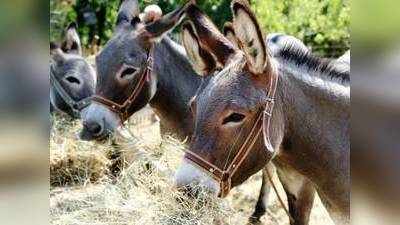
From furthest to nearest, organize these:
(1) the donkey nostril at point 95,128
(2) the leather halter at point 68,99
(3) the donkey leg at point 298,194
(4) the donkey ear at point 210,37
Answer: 1. (2) the leather halter at point 68,99
2. (1) the donkey nostril at point 95,128
3. (3) the donkey leg at point 298,194
4. (4) the donkey ear at point 210,37

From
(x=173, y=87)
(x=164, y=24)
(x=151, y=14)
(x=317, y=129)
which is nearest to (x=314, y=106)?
(x=317, y=129)

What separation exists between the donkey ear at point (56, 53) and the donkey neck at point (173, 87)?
65 cm

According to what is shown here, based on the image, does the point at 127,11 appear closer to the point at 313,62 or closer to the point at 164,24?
the point at 164,24

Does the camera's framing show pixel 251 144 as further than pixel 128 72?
No

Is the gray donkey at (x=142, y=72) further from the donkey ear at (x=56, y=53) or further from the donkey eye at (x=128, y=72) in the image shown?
the donkey ear at (x=56, y=53)

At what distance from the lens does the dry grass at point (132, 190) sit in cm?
451

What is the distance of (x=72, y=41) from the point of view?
4781mm

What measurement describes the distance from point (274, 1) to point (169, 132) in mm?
1081

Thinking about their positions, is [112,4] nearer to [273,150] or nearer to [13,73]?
[13,73]

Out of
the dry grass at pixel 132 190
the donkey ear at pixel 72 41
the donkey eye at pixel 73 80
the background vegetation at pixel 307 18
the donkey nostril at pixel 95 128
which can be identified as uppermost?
the background vegetation at pixel 307 18

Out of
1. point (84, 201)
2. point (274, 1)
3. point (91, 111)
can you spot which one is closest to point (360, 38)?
point (274, 1)

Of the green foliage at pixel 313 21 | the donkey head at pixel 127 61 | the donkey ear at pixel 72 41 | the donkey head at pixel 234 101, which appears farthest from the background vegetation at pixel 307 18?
the donkey ear at pixel 72 41

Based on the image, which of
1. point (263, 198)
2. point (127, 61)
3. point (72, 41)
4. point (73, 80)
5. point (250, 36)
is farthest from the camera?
point (73, 80)

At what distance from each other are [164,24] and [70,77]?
2.57 feet
